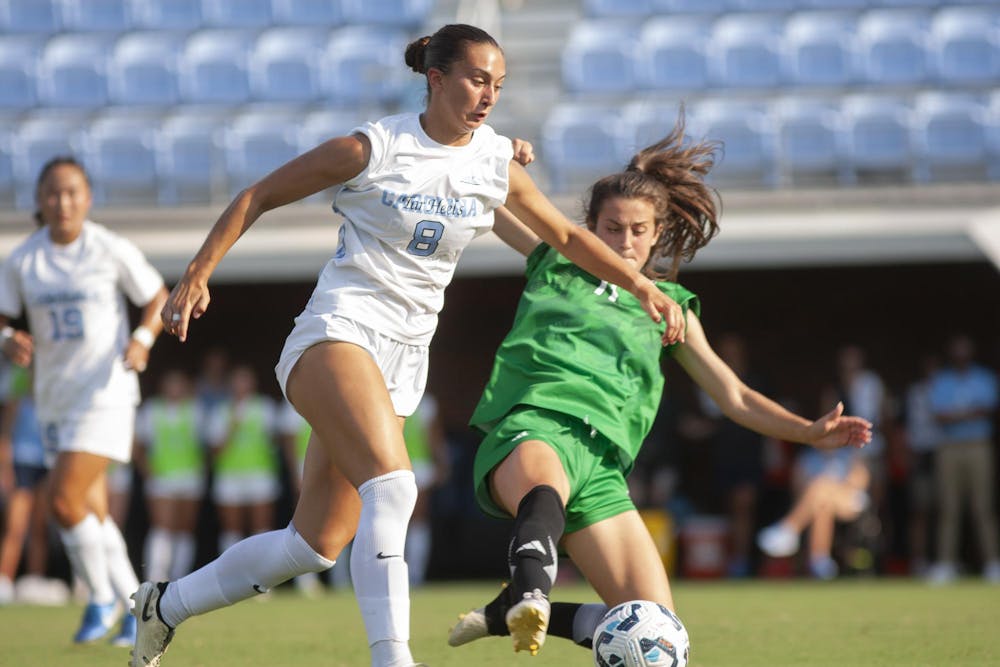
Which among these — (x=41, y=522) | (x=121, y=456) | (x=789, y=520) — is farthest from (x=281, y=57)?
(x=121, y=456)

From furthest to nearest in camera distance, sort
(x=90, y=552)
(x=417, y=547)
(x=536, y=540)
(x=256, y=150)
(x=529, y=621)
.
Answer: (x=256, y=150)
(x=417, y=547)
(x=90, y=552)
(x=536, y=540)
(x=529, y=621)

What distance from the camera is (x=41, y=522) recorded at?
1344 centimetres

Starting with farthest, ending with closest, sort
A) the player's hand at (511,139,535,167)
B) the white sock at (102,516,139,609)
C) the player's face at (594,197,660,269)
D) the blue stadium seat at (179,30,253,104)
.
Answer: the blue stadium seat at (179,30,253,104) < the white sock at (102,516,139,609) < the player's face at (594,197,660,269) < the player's hand at (511,139,535,167)

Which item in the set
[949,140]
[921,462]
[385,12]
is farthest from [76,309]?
[385,12]

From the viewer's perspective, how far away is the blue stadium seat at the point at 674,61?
16.8 m

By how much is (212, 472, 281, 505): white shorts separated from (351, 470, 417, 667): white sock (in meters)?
9.45

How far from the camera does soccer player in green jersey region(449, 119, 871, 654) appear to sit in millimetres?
4480

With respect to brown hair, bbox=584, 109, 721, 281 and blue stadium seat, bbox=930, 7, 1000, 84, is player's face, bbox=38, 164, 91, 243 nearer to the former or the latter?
brown hair, bbox=584, 109, 721, 281

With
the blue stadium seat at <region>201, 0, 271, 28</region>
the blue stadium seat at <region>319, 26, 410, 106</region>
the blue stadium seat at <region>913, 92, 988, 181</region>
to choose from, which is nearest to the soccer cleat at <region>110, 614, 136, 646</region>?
the blue stadium seat at <region>913, 92, 988, 181</region>

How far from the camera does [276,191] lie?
163 inches

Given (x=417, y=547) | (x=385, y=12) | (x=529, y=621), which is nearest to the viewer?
(x=529, y=621)

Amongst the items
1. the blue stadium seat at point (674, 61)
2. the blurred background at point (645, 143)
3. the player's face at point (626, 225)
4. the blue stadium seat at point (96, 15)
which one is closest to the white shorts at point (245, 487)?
the blurred background at point (645, 143)

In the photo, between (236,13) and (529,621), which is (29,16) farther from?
(529,621)

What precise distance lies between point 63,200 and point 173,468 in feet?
21.5
